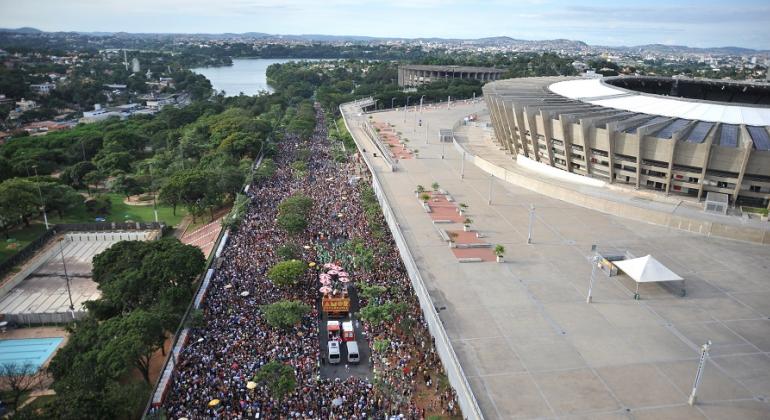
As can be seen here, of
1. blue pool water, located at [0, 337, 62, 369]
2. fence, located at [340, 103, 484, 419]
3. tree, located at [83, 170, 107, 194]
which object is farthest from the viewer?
tree, located at [83, 170, 107, 194]

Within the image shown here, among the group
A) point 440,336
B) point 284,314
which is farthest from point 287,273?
point 440,336

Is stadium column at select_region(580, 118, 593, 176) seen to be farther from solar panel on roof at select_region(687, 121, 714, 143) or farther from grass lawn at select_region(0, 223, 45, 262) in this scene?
grass lawn at select_region(0, 223, 45, 262)

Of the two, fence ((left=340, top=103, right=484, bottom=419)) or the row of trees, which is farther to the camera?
fence ((left=340, top=103, right=484, bottom=419))

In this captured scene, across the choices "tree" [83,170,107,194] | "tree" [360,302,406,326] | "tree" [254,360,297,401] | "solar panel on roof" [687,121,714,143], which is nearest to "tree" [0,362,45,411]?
"tree" [254,360,297,401]

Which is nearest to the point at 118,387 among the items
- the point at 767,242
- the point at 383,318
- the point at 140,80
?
the point at 383,318

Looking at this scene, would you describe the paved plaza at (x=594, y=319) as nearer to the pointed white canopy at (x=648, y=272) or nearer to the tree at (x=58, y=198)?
the pointed white canopy at (x=648, y=272)
